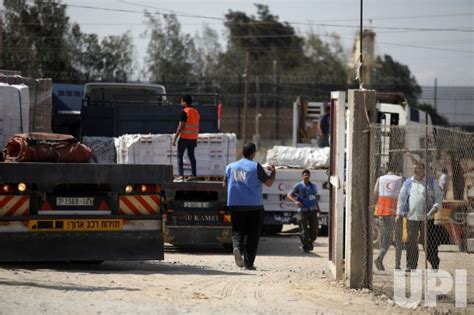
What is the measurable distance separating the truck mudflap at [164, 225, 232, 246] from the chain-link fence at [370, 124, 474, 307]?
4738 millimetres

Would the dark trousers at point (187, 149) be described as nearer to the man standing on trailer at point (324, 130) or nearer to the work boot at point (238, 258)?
the work boot at point (238, 258)

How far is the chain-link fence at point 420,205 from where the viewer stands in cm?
1213

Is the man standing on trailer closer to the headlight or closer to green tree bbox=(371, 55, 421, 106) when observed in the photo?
the headlight

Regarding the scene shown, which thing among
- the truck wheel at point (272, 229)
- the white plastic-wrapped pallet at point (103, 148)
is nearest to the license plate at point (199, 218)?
the white plastic-wrapped pallet at point (103, 148)

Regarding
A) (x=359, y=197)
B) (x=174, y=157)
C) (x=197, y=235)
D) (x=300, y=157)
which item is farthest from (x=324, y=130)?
(x=359, y=197)

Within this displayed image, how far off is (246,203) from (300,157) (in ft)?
31.0

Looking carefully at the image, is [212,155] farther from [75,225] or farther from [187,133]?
[75,225]

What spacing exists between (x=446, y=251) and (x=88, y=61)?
134ft

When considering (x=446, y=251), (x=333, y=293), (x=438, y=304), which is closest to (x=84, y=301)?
(x=333, y=293)

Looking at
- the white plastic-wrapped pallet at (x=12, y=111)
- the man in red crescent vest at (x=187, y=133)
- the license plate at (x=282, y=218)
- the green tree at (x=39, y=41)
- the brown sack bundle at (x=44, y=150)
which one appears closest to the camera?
the brown sack bundle at (x=44, y=150)

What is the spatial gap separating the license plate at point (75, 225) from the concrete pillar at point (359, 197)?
10.6 feet

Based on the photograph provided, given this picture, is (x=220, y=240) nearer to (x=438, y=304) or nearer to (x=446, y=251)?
(x=446, y=251)

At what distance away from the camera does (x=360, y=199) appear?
12.3 metres

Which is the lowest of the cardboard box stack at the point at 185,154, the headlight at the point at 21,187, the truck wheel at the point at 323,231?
the truck wheel at the point at 323,231
